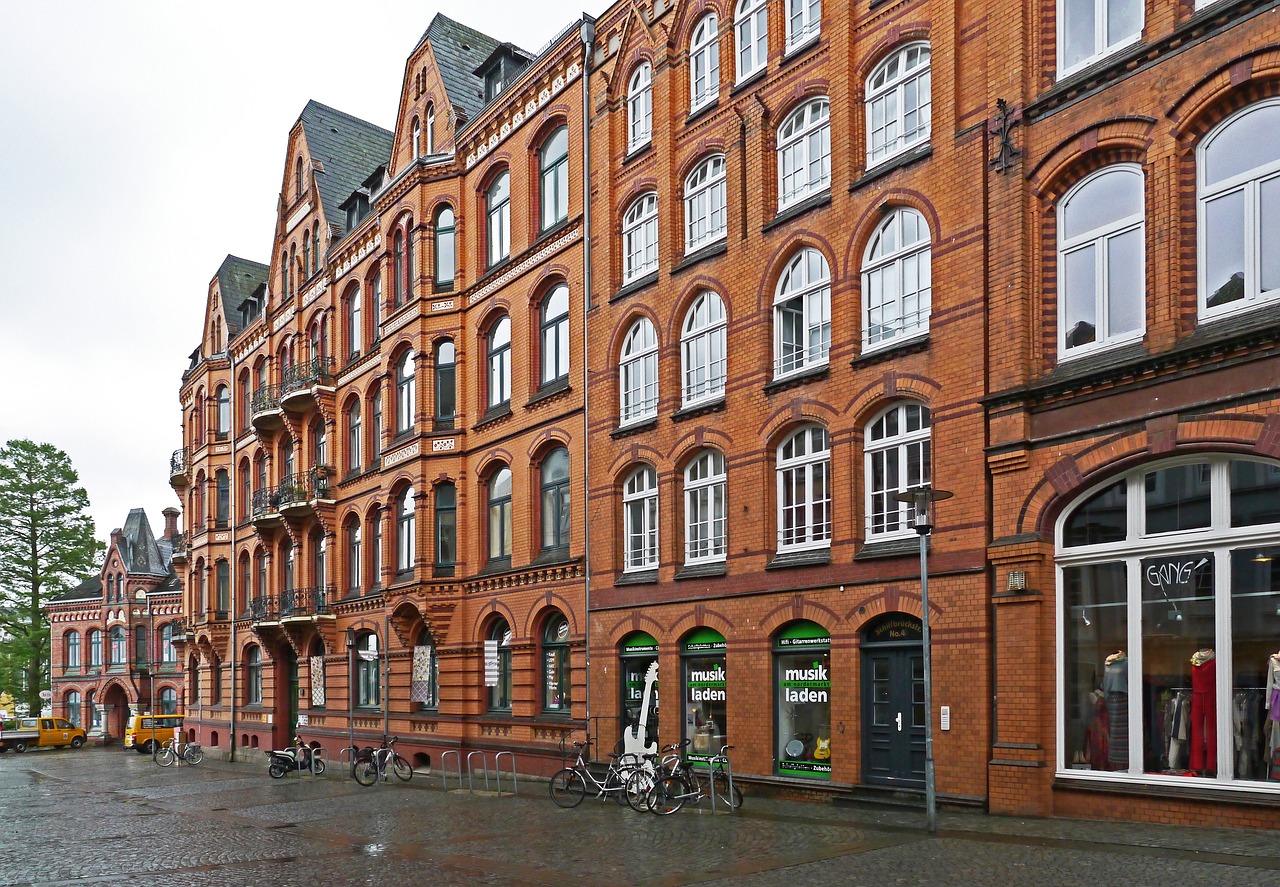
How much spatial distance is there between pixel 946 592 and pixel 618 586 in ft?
28.5

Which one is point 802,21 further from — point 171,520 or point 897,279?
point 171,520

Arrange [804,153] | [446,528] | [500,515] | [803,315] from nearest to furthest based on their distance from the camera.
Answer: [803,315] → [804,153] → [500,515] → [446,528]

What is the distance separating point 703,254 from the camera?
23.5m

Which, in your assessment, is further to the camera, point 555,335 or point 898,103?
point 555,335

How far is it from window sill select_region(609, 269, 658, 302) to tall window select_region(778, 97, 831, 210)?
3.54 metres

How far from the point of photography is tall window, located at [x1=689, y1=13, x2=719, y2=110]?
78.9 ft

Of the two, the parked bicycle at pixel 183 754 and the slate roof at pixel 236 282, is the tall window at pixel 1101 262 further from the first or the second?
the slate roof at pixel 236 282

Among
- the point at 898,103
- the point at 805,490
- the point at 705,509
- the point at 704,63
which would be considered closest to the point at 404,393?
the point at 705,509

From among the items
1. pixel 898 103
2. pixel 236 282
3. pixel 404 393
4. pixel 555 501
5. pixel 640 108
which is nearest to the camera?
pixel 898 103

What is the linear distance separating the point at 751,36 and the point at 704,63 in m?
1.43

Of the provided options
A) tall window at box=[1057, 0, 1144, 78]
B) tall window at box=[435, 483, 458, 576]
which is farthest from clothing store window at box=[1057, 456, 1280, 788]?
tall window at box=[435, 483, 458, 576]

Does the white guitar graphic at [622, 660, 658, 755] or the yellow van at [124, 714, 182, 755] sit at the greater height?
the white guitar graphic at [622, 660, 658, 755]

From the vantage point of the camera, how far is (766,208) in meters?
22.2

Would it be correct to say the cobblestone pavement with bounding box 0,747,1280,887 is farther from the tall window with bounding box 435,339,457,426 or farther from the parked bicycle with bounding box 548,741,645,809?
the tall window with bounding box 435,339,457,426
